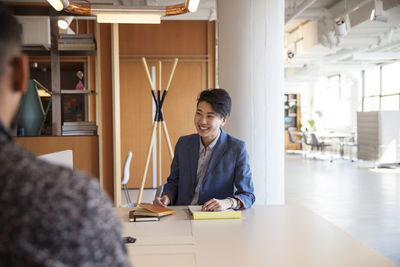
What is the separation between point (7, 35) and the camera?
0.67 m

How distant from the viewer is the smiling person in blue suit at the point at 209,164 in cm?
278

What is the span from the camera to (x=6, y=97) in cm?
68

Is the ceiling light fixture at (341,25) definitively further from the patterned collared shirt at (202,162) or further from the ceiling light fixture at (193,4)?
the ceiling light fixture at (193,4)

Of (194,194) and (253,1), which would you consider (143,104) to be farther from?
(194,194)

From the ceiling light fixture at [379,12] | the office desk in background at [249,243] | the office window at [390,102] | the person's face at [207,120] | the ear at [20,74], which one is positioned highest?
the ceiling light fixture at [379,12]

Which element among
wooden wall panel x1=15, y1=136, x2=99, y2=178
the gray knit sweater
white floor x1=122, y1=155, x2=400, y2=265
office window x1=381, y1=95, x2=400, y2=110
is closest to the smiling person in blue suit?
the gray knit sweater

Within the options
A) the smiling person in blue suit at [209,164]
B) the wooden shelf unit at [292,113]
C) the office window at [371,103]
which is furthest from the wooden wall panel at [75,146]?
the wooden shelf unit at [292,113]

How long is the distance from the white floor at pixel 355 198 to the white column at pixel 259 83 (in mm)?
1684

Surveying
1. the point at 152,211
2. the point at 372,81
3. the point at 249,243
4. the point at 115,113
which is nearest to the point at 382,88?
the point at 372,81

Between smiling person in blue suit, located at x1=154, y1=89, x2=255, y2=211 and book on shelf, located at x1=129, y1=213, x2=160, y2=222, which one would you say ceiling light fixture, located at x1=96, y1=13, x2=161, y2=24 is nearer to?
smiling person in blue suit, located at x1=154, y1=89, x2=255, y2=211

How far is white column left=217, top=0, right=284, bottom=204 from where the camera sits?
4.14 meters

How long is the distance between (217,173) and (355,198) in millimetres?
5839

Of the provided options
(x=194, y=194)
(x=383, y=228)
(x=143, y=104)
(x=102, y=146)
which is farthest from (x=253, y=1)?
(x=143, y=104)

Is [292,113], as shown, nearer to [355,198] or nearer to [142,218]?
[355,198]
